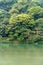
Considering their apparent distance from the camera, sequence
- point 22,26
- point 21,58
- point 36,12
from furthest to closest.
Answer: point 36,12, point 22,26, point 21,58

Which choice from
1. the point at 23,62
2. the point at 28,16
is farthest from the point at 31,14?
the point at 23,62

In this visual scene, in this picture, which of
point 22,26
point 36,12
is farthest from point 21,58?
point 36,12

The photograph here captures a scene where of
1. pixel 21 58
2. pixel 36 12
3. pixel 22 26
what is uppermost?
pixel 36 12

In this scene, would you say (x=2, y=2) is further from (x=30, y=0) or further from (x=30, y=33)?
(x=30, y=33)

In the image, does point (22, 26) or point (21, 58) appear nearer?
point (21, 58)

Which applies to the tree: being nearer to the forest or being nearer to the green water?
the forest

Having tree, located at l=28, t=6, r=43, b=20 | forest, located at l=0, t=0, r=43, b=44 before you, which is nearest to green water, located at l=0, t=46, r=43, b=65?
forest, located at l=0, t=0, r=43, b=44

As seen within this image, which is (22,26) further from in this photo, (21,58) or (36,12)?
(21,58)

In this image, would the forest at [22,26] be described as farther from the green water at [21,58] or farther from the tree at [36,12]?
the green water at [21,58]

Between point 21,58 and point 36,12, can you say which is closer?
point 21,58

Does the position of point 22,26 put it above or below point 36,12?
below

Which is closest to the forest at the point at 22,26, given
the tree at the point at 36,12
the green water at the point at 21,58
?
the tree at the point at 36,12

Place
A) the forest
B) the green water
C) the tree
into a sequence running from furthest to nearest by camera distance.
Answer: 1. the tree
2. the forest
3. the green water

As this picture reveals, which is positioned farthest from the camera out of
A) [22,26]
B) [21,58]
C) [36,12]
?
[36,12]
